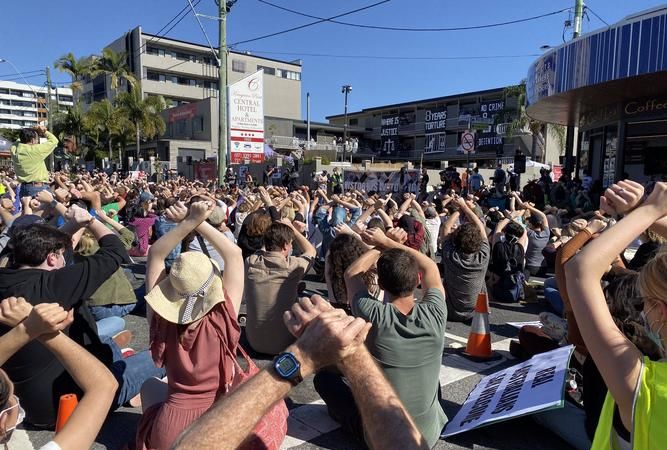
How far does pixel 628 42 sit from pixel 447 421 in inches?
485

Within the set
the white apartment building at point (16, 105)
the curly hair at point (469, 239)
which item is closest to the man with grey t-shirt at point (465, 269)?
the curly hair at point (469, 239)

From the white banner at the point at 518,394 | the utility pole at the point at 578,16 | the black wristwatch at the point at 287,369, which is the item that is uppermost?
the utility pole at the point at 578,16

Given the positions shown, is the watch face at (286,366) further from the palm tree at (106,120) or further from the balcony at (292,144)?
the balcony at (292,144)

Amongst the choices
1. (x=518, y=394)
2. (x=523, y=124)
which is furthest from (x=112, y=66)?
(x=518, y=394)

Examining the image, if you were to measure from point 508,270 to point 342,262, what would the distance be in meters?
3.69

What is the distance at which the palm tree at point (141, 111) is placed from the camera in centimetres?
4009

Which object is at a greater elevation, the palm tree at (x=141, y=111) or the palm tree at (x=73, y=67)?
the palm tree at (x=73, y=67)

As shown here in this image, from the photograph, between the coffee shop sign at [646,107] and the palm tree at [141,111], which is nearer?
the coffee shop sign at [646,107]

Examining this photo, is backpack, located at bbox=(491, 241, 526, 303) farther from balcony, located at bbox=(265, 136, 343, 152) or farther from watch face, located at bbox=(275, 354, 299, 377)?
balcony, located at bbox=(265, 136, 343, 152)

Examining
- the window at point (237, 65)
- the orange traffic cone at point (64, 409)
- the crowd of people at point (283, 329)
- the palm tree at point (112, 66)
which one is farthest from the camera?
the window at point (237, 65)

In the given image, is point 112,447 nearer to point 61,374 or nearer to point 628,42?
point 61,374

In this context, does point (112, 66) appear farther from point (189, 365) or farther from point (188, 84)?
point (189, 365)

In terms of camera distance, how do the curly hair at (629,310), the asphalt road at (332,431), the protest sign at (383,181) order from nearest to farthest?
1. the curly hair at (629,310)
2. the asphalt road at (332,431)
3. the protest sign at (383,181)

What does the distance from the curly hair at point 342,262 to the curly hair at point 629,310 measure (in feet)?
5.80
